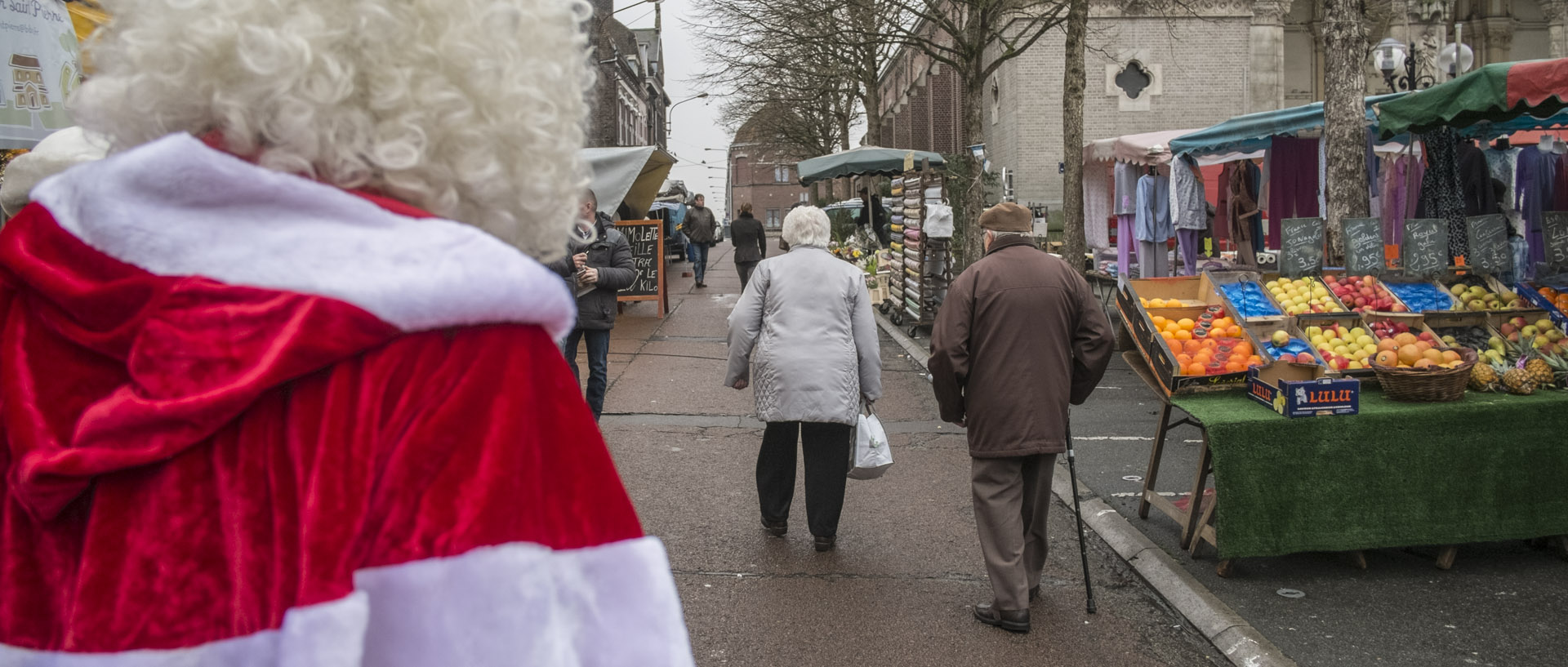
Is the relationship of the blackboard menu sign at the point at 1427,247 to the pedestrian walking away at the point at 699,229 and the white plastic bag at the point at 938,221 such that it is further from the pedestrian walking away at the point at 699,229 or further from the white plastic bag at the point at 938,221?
the pedestrian walking away at the point at 699,229

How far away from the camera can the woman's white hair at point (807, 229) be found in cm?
591

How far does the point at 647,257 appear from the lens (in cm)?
1641

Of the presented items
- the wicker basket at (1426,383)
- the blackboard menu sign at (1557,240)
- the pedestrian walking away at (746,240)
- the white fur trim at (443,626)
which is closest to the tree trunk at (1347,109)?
the blackboard menu sign at (1557,240)

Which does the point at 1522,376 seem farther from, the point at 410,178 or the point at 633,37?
the point at 633,37

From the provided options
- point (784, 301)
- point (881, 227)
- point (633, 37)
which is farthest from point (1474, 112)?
point (633, 37)

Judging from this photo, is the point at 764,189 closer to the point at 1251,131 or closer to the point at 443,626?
the point at 1251,131

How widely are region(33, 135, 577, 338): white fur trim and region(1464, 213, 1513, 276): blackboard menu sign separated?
7.07 metres

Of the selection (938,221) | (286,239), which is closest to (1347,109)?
(938,221)

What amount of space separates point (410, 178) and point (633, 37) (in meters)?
78.6

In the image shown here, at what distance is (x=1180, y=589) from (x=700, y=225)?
1812cm

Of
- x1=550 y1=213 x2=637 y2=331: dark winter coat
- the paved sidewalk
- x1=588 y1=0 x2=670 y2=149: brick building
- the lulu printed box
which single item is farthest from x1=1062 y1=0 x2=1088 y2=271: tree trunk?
x1=588 y1=0 x2=670 y2=149: brick building

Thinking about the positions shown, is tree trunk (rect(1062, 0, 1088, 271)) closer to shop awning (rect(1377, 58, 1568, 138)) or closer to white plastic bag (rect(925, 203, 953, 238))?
white plastic bag (rect(925, 203, 953, 238))

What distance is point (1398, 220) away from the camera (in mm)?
11047

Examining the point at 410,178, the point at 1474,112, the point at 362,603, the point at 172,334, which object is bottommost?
the point at 362,603
